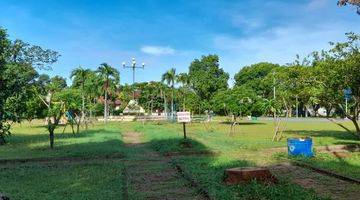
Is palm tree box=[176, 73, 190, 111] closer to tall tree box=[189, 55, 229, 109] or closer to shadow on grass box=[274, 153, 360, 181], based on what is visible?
tall tree box=[189, 55, 229, 109]

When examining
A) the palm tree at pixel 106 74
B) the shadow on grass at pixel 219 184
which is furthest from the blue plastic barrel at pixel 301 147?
the palm tree at pixel 106 74

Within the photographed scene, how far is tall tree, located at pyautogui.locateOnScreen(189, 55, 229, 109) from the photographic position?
3378 inches

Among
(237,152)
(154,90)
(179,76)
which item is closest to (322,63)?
(237,152)

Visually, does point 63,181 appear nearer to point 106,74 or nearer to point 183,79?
point 106,74

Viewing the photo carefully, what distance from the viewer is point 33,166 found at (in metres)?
18.8

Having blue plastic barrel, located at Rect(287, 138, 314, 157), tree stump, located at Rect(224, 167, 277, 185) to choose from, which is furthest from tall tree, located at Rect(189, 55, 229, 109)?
tree stump, located at Rect(224, 167, 277, 185)

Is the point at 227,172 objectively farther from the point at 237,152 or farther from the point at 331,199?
the point at 237,152

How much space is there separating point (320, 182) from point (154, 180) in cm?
484

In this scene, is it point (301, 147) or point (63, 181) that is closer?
point (63, 181)

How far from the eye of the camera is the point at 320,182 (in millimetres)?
14312

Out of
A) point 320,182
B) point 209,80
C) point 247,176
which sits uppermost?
point 209,80

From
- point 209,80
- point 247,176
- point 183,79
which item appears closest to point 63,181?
point 247,176

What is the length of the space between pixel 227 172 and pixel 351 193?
3287mm

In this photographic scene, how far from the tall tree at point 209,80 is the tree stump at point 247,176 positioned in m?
66.2
